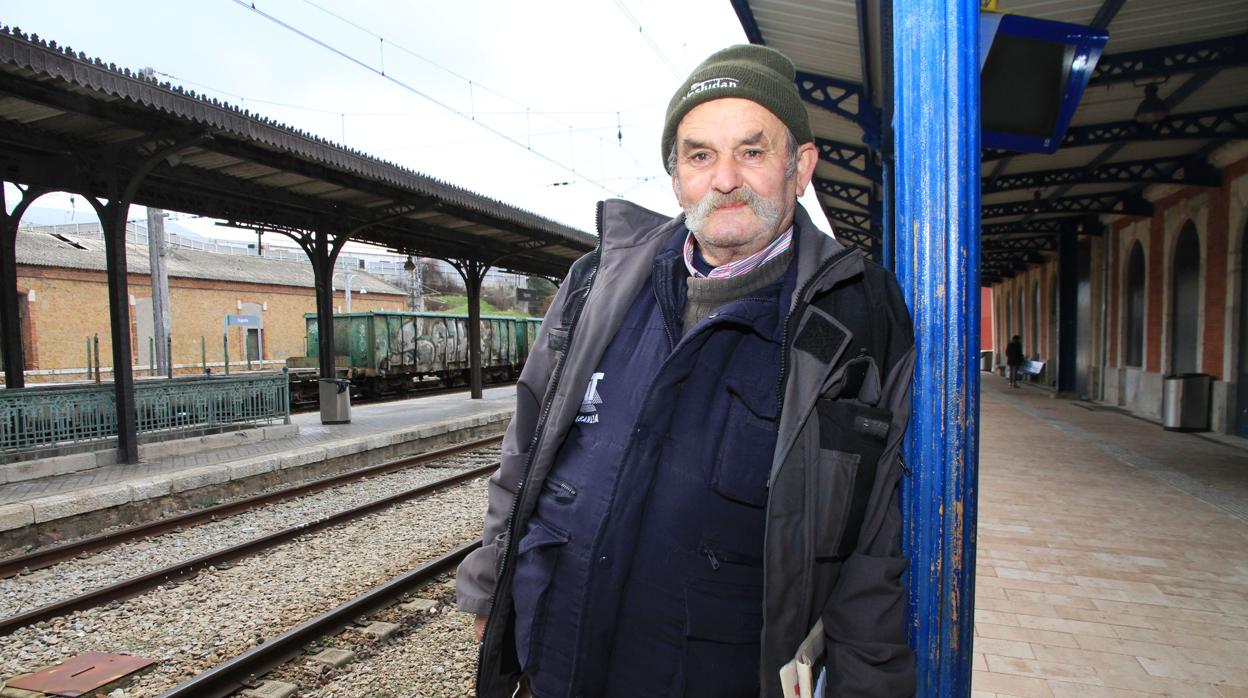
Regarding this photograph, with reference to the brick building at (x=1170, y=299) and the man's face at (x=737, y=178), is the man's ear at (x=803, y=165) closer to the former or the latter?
the man's face at (x=737, y=178)

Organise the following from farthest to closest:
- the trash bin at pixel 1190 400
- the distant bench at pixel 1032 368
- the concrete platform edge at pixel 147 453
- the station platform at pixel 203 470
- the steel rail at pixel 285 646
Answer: the distant bench at pixel 1032 368
the trash bin at pixel 1190 400
the concrete platform edge at pixel 147 453
the station platform at pixel 203 470
the steel rail at pixel 285 646

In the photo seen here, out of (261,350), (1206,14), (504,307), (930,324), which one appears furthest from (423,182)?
(504,307)

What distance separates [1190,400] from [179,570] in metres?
13.6

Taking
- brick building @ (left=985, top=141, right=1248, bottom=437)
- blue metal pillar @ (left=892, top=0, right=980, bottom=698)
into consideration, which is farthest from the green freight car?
blue metal pillar @ (left=892, top=0, right=980, bottom=698)

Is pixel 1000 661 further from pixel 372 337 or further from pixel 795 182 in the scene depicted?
pixel 372 337

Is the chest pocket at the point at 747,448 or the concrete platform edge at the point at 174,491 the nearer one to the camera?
the chest pocket at the point at 747,448

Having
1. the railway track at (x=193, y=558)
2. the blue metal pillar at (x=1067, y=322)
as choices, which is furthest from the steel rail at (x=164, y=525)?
the blue metal pillar at (x=1067, y=322)

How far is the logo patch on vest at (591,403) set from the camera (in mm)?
1605

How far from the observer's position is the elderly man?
4.13 feet

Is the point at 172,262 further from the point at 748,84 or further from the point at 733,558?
the point at 733,558

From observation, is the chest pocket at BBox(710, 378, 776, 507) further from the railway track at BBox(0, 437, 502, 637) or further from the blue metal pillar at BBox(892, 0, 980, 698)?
the railway track at BBox(0, 437, 502, 637)

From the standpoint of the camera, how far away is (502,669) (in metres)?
1.71

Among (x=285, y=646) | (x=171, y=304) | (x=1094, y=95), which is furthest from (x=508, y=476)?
(x=171, y=304)

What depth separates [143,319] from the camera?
87.1 ft
